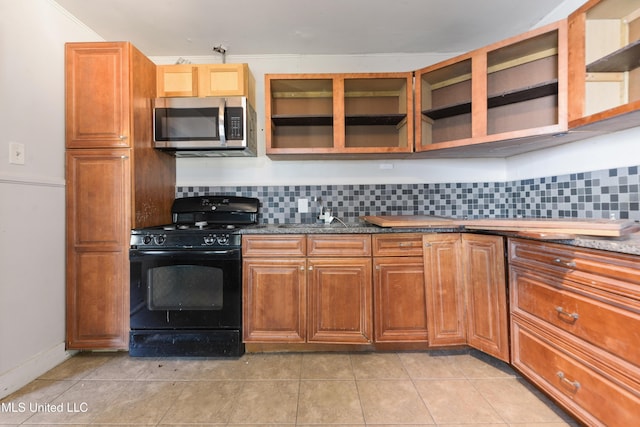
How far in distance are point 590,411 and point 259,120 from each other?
2.78 m

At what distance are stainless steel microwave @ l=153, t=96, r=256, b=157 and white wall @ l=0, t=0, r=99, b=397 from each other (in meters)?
0.60

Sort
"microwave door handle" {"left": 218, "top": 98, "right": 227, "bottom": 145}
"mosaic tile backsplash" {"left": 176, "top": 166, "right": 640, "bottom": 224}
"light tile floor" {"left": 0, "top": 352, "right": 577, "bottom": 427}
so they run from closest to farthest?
"light tile floor" {"left": 0, "top": 352, "right": 577, "bottom": 427}
"microwave door handle" {"left": 218, "top": 98, "right": 227, "bottom": 145}
"mosaic tile backsplash" {"left": 176, "top": 166, "right": 640, "bottom": 224}

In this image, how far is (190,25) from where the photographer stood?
6.99 ft

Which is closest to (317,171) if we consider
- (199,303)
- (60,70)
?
(199,303)

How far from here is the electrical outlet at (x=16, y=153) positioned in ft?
5.21

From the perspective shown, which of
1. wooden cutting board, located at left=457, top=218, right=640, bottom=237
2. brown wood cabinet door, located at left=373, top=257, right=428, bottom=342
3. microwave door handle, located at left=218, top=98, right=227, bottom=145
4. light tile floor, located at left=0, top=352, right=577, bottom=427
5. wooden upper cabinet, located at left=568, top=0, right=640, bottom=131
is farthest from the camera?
microwave door handle, located at left=218, top=98, right=227, bottom=145

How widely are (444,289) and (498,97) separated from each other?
1.37m

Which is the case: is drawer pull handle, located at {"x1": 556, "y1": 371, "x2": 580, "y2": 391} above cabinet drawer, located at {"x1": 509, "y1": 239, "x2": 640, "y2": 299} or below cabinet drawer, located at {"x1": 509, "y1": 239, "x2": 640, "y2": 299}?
below

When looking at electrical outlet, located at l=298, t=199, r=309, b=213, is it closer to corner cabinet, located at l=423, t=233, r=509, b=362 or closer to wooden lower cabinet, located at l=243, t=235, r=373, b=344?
wooden lower cabinet, located at l=243, t=235, r=373, b=344

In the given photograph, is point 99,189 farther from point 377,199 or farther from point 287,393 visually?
point 377,199

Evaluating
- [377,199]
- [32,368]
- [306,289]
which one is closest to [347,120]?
[377,199]

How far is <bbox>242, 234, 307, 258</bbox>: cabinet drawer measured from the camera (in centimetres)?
191

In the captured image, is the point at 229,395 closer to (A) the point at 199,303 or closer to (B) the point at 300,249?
(A) the point at 199,303


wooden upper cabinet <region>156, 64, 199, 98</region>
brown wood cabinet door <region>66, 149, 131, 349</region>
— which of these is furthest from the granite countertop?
wooden upper cabinet <region>156, 64, 199, 98</region>
